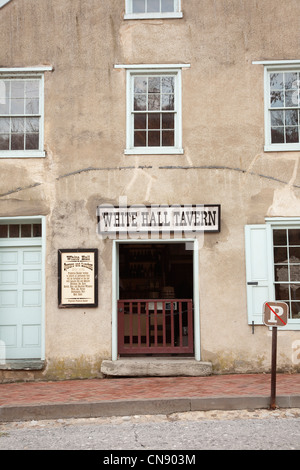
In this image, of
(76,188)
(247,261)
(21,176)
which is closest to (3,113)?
(21,176)

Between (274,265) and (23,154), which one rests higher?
(23,154)

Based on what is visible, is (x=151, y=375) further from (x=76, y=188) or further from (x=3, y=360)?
(x=76, y=188)

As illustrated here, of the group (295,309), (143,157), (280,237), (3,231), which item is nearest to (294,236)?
(280,237)

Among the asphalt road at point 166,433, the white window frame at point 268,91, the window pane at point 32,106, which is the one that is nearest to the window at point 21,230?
the window pane at point 32,106

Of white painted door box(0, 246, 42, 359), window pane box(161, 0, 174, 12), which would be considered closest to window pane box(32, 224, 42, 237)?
white painted door box(0, 246, 42, 359)

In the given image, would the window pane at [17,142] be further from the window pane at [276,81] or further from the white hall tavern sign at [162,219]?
the window pane at [276,81]

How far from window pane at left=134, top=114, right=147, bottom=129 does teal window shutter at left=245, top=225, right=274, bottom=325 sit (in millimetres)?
2680

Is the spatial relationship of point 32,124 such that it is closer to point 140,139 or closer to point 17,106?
point 17,106

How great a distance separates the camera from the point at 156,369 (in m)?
8.80

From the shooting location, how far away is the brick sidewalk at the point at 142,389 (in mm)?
7191

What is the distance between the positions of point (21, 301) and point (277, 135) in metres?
5.63

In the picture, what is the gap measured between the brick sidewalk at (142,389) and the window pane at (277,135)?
13.7ft

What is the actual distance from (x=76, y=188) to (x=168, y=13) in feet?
12.0

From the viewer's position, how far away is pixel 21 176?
930 cm
